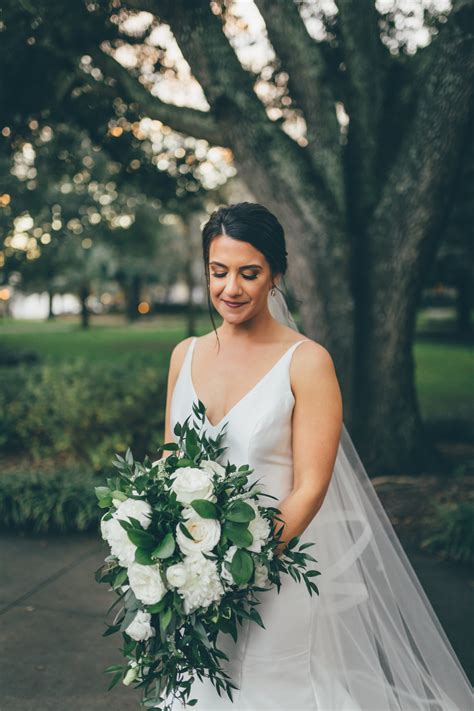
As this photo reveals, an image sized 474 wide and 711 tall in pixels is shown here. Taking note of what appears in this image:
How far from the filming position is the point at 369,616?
9.78ft

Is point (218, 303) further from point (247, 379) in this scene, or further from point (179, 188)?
point (179, 188)

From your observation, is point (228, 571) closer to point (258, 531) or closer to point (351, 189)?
point (258, 531)

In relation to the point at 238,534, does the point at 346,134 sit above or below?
above

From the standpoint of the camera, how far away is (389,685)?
9.45 ft

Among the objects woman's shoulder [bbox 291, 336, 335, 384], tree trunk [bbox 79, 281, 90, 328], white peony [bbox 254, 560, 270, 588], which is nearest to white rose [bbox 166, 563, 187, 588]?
white peony [bbox 254, 560, 270, 588]

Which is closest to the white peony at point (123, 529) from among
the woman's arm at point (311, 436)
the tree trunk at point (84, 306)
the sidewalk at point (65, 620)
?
the woman's arm at point (311, 436)

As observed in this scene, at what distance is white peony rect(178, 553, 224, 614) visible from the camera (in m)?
1.91

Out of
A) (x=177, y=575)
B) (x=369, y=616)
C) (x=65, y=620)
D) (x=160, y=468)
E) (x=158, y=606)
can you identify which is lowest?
(x=65, y=620)

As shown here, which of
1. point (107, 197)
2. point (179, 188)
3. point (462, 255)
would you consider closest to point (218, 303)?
point (179, 188)

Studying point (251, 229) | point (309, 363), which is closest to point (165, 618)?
point (309, 363)

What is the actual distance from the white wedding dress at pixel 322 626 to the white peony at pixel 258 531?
10.5 inches

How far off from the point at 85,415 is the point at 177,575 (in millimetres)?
5549

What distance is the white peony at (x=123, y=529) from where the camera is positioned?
199 centimetres

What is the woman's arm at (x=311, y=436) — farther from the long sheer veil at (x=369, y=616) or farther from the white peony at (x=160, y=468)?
the long sheer veil at (x=369, y=616)
